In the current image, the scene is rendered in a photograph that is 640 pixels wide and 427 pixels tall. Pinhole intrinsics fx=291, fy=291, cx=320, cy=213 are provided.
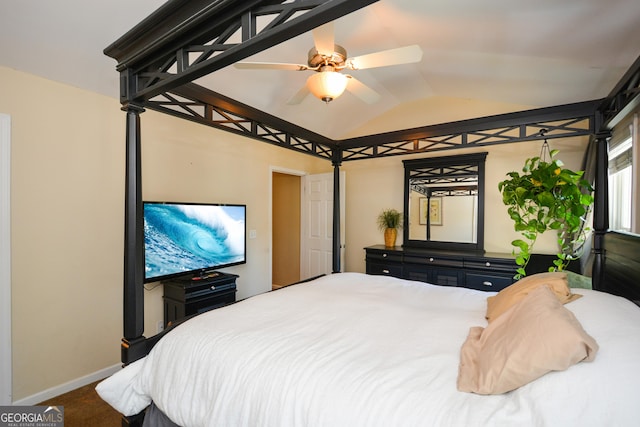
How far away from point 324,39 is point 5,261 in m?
2.61

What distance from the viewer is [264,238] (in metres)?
4.12

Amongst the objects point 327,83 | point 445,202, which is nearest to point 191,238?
point 327,83

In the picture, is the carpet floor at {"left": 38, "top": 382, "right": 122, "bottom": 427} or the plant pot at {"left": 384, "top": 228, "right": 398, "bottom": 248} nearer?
the carpet floor at {"left": 38, "top": 382, "right": 122, "bottom": 427}

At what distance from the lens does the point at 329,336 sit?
1.32 m

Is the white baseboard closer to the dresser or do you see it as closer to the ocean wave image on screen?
the ocean wave image on screen

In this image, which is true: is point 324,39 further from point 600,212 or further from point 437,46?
point 600,212

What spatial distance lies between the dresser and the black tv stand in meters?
2.01

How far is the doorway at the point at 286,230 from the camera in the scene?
5.18 meters

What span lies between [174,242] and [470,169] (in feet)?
12.0

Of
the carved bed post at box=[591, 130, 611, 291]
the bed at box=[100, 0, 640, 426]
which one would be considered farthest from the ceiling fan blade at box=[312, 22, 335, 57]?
the carved bed post at box=[591, 130, 611, 291]

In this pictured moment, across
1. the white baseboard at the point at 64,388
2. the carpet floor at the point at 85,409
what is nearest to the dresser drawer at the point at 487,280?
the carpet floor at the point at 85,409

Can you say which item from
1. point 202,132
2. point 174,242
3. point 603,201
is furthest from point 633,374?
point 202,132

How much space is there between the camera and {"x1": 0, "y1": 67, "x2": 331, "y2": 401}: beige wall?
2.09 metres

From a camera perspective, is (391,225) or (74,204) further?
(391,225)
